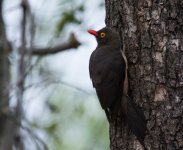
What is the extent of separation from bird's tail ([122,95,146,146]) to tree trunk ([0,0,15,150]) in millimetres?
2013

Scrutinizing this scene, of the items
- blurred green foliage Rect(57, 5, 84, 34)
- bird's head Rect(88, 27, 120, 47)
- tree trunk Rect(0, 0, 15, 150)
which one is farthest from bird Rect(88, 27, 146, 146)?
blurred green foliage Rect(57, 5, 84, 34)

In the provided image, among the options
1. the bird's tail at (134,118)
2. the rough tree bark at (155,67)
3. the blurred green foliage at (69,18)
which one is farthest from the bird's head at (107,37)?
the blurred green foliage at (69,18)

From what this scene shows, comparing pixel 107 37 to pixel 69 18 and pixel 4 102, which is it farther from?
pixel 69 18

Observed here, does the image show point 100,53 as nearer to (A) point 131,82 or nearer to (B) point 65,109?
(A) point 131,82

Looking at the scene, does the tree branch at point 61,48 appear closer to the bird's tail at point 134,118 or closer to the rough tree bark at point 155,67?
the rough tree bark at point 155,67

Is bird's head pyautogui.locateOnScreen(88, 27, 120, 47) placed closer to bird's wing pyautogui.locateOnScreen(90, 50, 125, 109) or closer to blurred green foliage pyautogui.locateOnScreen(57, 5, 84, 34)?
bird's wing pyautogui.locateOnScreen(90, 50, 125, 109)

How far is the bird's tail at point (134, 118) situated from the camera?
15.0ft

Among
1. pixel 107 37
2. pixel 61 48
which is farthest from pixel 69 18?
pixel 107 37

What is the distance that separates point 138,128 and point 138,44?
0.78 meters

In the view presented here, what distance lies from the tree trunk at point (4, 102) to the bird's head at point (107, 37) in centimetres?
128

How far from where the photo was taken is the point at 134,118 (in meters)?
4.64

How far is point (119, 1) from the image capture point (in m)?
4.99

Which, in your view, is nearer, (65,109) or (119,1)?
(119,1)

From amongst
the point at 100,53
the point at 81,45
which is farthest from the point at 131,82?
the point at 81,45
